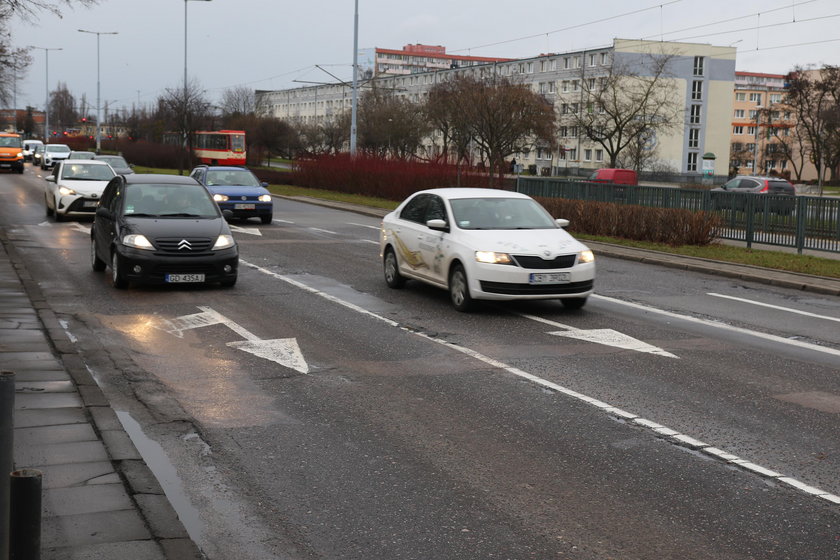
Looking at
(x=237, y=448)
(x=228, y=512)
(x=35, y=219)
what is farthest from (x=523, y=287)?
(x=35, y=219)

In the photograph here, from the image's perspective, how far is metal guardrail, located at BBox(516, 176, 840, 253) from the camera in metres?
20.7

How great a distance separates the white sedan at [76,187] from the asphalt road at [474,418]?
38.8ft

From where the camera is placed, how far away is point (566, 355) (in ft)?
31.9

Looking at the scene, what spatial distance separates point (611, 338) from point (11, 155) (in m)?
54.2

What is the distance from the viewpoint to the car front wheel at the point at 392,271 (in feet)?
46.9

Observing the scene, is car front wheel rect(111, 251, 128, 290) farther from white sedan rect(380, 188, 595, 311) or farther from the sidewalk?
the sidewalk

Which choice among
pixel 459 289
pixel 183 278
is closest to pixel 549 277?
pixel 459 289

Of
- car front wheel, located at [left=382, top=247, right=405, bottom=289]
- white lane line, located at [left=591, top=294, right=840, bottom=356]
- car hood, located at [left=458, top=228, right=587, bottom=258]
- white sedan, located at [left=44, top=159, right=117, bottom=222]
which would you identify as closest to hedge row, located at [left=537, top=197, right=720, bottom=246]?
white lane line, located at [left=591, top=294, right=840, bottom=356]

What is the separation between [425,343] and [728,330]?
→ 3.73 metres

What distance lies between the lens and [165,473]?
598 centimetres

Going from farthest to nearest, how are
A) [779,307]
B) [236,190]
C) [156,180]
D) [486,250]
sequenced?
[236,190]
[156,180]
[779,307]
[486,250]

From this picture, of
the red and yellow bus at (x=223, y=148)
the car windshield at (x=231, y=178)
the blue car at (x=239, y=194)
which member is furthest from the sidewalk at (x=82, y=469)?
the red and yellow bus at (x=223, y=148)

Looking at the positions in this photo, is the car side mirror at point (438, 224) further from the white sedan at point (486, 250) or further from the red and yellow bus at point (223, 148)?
the red and yellow bus at point (223, 148)

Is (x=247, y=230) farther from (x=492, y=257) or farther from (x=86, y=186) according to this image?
(x=492, y=257)
